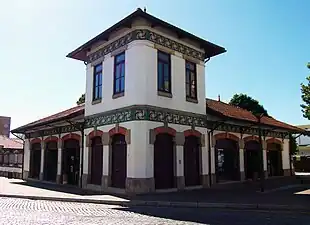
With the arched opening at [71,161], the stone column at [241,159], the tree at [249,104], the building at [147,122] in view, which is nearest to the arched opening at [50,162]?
the building at [147,122]

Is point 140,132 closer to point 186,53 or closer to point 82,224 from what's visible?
point 186,53

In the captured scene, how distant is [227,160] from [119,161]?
7.67 m

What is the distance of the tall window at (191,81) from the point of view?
55.9ft

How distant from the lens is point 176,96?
1608 centimetres

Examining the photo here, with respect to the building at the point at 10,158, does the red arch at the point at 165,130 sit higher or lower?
higher

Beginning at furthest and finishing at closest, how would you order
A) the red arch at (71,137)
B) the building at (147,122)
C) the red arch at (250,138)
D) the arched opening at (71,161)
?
the red arch at (250,138) → the arched opening at (71,161) → the red arch at (71,137) → the building at (147,122)

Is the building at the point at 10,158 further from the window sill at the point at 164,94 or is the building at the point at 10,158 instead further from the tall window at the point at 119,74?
the window sill at the point at 164,94

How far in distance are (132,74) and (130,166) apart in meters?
4.21

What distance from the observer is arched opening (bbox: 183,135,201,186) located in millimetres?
16375

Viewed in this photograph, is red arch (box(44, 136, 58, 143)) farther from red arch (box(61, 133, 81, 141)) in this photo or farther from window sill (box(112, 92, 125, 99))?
window sill (box(112, 92, 125, 99))

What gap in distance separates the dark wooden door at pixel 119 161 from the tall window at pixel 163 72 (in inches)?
122

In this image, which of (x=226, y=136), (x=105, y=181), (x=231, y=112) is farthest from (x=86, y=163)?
(x=231, y=112)

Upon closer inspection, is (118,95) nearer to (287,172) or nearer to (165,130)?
(165,130)

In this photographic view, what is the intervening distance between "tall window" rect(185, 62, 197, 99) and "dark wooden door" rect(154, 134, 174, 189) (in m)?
2.82
